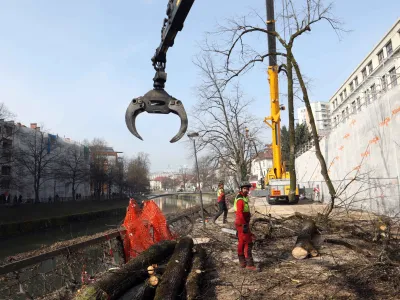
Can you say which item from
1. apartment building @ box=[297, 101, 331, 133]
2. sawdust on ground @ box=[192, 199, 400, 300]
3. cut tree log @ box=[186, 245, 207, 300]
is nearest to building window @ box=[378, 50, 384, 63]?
apartment building @ box=[297, 101, 331, 133]

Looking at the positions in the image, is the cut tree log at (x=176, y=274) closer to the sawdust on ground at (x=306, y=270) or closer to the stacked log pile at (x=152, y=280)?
the stacked log pile at (x=152, y=280)

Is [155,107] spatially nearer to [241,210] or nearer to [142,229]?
[241,210]

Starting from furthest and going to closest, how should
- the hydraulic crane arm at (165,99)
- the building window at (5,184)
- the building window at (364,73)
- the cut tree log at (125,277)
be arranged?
the building window at (5,184) → the building window at (364,73) → the cut tree log at (125,277) → the hydraulic crane arm at (165,99)

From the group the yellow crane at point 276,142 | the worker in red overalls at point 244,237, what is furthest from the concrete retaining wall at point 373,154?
the worker in red overalls at point 244,237

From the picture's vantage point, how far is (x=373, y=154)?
14.1 meters

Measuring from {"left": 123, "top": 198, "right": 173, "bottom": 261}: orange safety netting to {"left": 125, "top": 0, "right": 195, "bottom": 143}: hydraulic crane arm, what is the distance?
4147mm

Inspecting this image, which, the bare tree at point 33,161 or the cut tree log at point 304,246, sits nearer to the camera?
the cut tree log at point 304,246

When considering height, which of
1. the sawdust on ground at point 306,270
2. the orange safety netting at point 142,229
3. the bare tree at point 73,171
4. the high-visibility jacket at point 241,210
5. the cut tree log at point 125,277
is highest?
the bare tree at point 73,171

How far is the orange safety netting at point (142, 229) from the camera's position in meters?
7.93

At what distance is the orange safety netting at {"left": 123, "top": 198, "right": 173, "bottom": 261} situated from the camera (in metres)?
7.93

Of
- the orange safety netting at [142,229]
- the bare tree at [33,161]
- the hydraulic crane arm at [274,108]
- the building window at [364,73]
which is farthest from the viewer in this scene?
the bare tree at [33,161]

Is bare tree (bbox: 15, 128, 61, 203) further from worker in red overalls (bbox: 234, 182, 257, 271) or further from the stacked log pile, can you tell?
worker in red overalls (bbox: 234, 182, 257, 271)

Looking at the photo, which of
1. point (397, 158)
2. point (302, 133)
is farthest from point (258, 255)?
point (302, 133)

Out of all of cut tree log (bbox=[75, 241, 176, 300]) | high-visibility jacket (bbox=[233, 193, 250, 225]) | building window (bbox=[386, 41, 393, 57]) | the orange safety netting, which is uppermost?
building window (bbox=[386, 41, 393, 57])
